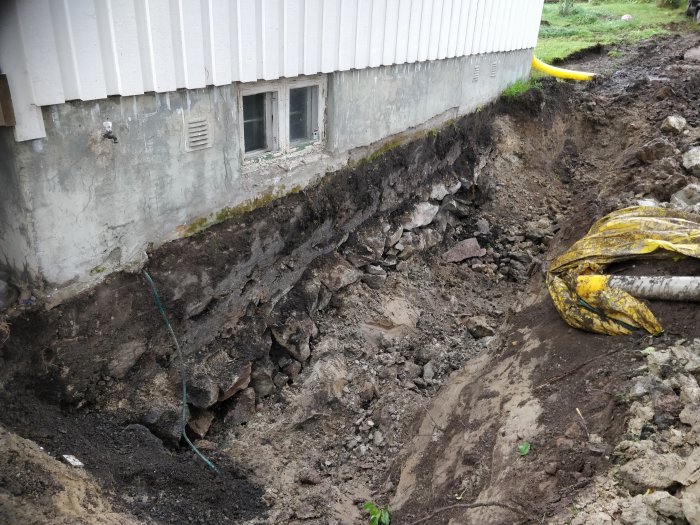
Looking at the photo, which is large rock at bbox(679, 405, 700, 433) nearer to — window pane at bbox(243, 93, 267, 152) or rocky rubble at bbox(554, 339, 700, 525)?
rocky rubble at bbox(554, 339, 700, 525)

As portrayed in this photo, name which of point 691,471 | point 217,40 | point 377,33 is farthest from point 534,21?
point 691,471

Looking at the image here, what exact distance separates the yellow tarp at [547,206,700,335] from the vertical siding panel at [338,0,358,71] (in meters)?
3.33

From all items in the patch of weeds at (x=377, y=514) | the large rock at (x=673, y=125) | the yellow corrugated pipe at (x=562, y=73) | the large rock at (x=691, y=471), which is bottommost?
the patch of weeds at (x=377, y=514)

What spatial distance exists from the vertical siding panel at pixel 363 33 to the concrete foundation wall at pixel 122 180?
0.76 feet

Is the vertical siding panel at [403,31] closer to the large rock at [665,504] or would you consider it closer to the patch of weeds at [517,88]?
the patch of weeds at [517,88]

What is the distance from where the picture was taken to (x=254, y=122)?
5508mm

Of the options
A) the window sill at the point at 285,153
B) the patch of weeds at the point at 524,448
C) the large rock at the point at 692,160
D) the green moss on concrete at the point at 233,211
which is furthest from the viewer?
the large rock at the point at 692,160

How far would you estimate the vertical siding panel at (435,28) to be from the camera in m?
7.30

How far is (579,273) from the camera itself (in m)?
5.66

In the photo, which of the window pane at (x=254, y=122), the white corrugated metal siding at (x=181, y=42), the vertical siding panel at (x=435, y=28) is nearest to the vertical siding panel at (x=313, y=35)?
the white corrugated metal siding at (x=181, y=42)

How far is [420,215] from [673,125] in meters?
5.35

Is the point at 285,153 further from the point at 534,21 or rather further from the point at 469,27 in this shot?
the point at 534,21

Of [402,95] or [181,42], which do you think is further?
[402,95]

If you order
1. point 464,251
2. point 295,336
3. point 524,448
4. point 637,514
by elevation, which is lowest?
point 464,251
